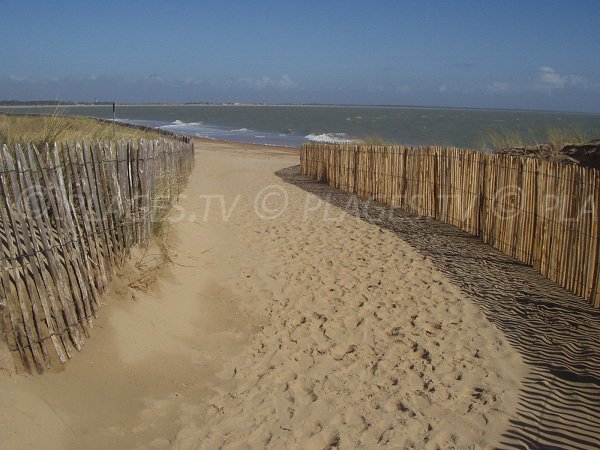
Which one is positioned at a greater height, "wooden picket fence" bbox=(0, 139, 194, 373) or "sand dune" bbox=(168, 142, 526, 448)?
"wooden picket fence" bbox=(0, 139, 194, 373)

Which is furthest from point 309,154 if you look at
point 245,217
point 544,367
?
point 544,367

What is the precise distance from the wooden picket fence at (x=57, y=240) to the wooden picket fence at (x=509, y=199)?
13.5 feet

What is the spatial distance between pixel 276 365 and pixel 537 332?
220 centimetres

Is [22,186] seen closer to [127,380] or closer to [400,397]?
[127,380]

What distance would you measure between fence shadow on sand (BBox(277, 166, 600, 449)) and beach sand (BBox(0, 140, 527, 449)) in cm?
14

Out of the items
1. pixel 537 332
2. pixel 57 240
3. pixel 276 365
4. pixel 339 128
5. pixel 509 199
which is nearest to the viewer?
pixel 57 240

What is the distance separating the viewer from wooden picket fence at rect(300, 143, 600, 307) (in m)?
5.05

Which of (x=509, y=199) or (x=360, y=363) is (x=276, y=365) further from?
(x=509, y=199)

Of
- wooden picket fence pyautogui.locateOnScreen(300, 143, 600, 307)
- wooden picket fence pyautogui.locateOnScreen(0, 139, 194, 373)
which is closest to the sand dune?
wooden picket fence pyautogui.locateOnScreen(300, 143, 600, 307)

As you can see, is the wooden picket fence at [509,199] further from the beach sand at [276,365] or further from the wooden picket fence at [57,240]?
the wooden picket fence at [57,240]

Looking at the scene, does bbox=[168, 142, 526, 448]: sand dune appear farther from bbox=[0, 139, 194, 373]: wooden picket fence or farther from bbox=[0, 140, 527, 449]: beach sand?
bbox=[0, 139, 194, 373]: wooden picket fence

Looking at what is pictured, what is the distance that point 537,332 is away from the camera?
15.1 feet

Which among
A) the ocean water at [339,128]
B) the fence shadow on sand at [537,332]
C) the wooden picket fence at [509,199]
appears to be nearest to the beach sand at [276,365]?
the fence shadow on sand at [537,332]

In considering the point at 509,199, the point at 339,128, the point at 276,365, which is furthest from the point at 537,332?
the point at 339,128
